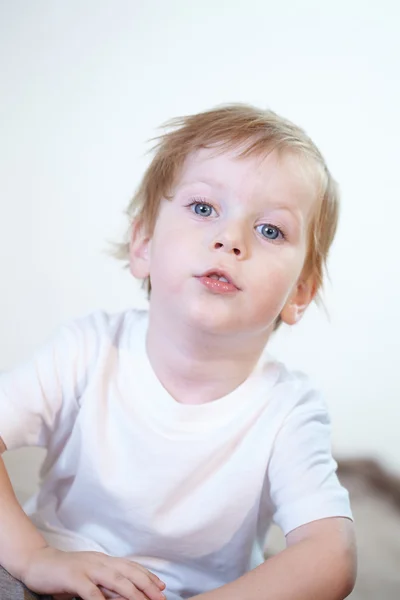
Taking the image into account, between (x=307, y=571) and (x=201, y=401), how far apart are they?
0.86 ft

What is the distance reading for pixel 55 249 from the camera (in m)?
1.67

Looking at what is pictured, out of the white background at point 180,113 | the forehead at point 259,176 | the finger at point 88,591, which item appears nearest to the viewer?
the finger at point 88,591

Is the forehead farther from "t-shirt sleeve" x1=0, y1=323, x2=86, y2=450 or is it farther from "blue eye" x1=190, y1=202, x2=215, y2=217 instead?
"t-shirt sleeve" x1=0, y1=323, x2=86, y2=450

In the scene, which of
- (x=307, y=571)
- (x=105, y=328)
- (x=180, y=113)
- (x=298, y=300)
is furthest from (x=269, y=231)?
(x=180, y=113)

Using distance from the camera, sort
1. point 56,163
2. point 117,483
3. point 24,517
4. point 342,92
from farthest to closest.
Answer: point 56,163 < point 342,92 < point 117,483 < point 24,517

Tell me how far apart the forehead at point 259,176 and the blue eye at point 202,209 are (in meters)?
0.02

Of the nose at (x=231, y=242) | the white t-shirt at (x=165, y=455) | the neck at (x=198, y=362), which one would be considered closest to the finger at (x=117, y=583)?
the white t-shirt at (x=165, y=455)

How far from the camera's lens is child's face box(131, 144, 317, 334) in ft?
3.08

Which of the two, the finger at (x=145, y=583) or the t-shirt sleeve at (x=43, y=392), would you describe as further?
the t-shirt sleeve at (x=43, y=392)

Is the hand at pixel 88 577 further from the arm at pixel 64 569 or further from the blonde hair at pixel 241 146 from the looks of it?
the blonde hair at pixel 241 146

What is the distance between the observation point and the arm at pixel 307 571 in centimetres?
86

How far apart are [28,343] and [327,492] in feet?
3.04

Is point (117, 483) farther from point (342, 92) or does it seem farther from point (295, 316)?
point (342, 92)

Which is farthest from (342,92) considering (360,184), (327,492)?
(327,492)
